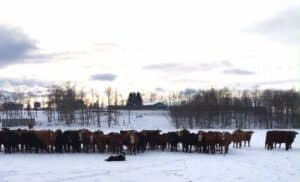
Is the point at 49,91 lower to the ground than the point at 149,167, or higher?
higher

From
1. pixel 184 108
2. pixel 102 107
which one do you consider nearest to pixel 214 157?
pixel 184 108

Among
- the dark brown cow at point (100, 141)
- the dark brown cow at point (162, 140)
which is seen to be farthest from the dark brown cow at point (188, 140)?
the dark brown cow at point (100, 141)

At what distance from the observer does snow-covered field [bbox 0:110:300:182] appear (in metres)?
17.5

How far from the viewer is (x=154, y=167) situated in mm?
20375

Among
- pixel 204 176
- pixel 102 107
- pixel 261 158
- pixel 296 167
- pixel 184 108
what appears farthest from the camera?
pixel 102 107

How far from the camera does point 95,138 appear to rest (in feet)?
90.6

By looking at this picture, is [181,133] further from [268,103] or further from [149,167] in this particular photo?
[268,103]

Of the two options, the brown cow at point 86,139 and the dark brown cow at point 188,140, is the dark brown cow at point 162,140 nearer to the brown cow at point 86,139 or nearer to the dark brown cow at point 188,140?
the dark brown cow at point 188,140

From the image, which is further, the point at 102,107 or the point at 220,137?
the point at 102,107

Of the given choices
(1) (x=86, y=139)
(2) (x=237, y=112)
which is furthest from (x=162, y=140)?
(2) (x=237, y=112)

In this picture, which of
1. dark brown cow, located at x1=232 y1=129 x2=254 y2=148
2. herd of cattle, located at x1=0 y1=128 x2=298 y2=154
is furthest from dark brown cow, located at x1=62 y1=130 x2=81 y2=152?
dark brown cow, located at x1=232 y1=129 x2=254 y2=148

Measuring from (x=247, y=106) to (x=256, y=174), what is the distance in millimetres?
84813

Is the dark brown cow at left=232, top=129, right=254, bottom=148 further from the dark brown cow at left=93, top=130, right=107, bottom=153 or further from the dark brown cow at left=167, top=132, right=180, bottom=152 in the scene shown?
the dark brown cow at left=93, top=130, right=107, bottom=153

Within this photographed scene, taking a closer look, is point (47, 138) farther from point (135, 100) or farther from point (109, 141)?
point (135, 100)
